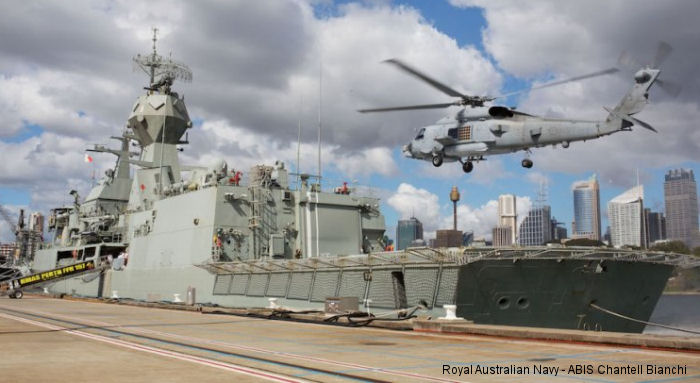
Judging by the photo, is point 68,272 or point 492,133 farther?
point 68,272

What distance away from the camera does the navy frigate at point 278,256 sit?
17562 mm

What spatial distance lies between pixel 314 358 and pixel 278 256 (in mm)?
18394

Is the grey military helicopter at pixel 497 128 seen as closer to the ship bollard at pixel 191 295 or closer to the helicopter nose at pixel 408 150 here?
the helicopter nose at pixel 408 150

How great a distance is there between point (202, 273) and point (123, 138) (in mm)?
21184

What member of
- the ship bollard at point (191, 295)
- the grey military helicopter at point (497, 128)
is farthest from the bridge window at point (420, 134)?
the ship bollard at point (191, 295)

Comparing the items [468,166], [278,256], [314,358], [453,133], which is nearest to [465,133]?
[453,133]

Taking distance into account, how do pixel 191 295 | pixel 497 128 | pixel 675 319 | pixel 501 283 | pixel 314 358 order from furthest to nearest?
pixel 675 319, pixel 191 295, pixel 497 128, pixel 501 283, pixel 314 358

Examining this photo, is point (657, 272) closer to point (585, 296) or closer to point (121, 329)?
point (585, 296)

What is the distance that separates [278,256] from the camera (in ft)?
89.2

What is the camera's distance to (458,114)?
2319 centimetres

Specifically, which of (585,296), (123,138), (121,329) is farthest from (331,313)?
(123,138)

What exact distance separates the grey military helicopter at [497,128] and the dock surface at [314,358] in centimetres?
1034

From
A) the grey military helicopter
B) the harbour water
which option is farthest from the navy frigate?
the harbour water

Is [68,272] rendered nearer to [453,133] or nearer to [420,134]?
[420,134]
